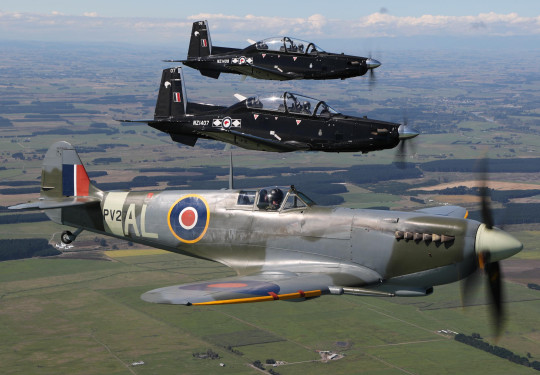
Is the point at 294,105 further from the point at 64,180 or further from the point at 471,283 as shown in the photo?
the point at 471,283

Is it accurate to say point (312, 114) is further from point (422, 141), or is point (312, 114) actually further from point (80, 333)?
point (422, 141)

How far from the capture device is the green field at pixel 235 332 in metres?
70.7

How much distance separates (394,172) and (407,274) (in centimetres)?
14020

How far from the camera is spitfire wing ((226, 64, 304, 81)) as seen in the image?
94.2ft

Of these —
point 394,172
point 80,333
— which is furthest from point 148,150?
point 80,333

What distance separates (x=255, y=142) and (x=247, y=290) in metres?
7.09

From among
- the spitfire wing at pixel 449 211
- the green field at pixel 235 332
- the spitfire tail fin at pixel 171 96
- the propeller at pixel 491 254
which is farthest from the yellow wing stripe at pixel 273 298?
the green field at pixel 235 332

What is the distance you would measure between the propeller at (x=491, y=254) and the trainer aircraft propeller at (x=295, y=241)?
31mm

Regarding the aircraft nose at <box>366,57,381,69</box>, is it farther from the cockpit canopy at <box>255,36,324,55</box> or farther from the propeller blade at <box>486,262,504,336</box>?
the propeller blade at <box>486,262,504,336</box>

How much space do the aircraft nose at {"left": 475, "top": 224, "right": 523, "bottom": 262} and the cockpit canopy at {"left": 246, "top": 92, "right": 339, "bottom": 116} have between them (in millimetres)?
7097

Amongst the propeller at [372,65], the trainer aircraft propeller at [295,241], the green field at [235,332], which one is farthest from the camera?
the green field at [235,332]

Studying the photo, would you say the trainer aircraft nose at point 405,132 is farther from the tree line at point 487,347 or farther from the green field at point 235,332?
the tree line at point 487,347

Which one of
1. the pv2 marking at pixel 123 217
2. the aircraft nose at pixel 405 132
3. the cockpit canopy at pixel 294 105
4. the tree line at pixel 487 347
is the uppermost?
the cockpit canopy at pixel 294 105

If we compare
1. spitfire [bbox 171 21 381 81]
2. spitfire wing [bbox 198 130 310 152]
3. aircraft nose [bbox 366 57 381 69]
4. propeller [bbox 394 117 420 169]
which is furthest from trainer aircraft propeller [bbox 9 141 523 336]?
spitfire [bbox 171 21 381 81]
